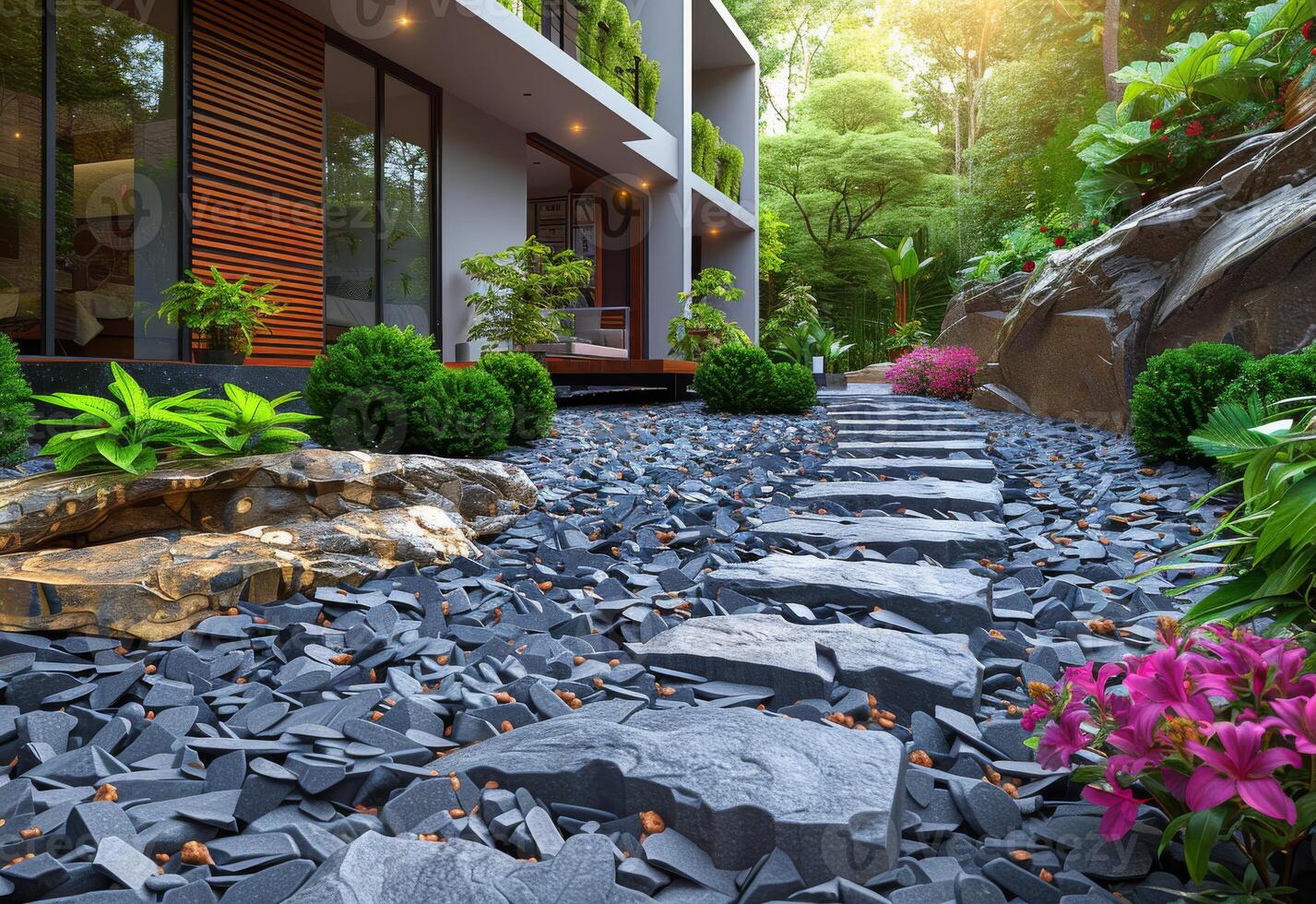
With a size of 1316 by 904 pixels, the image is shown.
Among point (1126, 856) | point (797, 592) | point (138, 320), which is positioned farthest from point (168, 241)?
point (1126, 856)

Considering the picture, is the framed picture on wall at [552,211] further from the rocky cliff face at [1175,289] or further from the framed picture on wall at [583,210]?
the rocky cliff face at [1175,289]

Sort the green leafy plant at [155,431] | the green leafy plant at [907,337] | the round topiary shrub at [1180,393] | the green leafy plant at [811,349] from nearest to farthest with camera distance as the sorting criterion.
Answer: the green leafy plant at [155,431]
the round topiary shrub at [1180,393]
the green leafy plant at [811,349]
the green leafy plant at [907,337]

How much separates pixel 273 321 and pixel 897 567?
5843mm

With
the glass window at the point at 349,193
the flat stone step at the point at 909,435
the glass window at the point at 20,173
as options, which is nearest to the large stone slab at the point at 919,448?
the flat stone step at the point at 909,435

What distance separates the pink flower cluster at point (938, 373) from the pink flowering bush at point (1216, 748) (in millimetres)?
8238

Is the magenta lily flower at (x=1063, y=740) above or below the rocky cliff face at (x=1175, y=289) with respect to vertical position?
below

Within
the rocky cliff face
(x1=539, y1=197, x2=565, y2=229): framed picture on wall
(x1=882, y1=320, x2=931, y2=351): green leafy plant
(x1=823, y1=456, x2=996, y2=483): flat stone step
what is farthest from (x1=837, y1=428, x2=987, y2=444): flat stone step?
(x1=882, y1=320, x2=931, y2=351): green leafy plant

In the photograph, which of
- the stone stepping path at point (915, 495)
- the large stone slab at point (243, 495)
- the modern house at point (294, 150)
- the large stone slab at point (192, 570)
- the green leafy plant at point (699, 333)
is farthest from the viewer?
the green leafy plant at point (699, 333)

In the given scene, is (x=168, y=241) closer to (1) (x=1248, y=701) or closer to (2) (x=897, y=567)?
(2) (x=897, y=567)

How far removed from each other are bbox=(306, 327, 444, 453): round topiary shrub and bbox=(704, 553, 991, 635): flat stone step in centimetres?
210

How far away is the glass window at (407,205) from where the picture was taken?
7.97 metres

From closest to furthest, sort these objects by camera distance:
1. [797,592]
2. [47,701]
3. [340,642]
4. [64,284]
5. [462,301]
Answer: [47,701]
[340,642]
[797,592]
[64,284]
[462,301]

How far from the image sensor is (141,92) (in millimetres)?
5832

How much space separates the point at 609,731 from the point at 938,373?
27.8 feet
